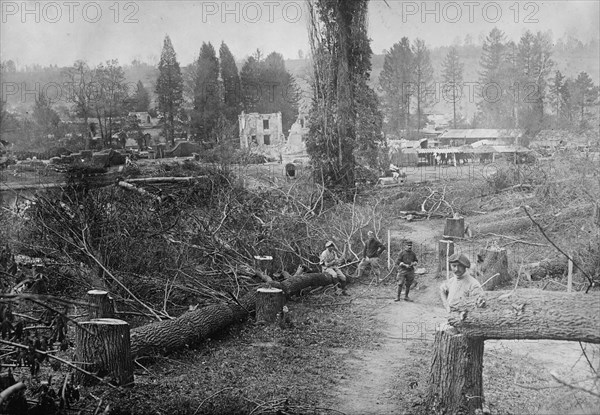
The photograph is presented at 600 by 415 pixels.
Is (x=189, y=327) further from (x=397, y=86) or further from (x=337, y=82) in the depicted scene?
(x=397, y=86)

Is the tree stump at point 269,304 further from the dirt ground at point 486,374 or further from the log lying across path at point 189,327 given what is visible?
the dirt ground at point 486,374

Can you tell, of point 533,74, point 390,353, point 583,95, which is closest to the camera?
point 390,353

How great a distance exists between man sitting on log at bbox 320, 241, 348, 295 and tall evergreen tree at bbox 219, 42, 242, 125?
6.40 metres

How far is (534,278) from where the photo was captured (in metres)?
7.28

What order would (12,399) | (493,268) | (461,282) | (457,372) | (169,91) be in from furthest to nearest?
(169,91) → (493,268) → (461,282) → (457,372) → (12,399)

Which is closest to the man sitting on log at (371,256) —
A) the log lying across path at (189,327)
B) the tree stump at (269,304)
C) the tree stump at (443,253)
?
the tree stump at (443,253)

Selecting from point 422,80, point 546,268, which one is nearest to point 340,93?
point 546,268

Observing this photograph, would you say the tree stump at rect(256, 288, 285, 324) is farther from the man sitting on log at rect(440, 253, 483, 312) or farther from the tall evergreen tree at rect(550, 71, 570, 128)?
the tall evergreen tree at rect(550, 71, 570, 128)

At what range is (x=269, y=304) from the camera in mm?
7727

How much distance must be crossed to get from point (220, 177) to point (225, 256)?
13.4 ft

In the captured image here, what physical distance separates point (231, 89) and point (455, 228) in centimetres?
854

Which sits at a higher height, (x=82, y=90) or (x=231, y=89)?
(x=231, y=89)

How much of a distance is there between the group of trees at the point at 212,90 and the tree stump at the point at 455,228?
5938mm

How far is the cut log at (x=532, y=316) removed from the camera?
364 centimetres
